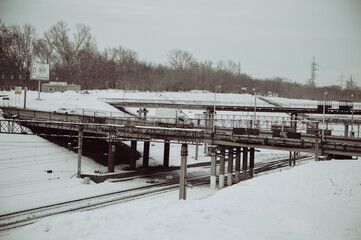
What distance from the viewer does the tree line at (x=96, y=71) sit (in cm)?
11050

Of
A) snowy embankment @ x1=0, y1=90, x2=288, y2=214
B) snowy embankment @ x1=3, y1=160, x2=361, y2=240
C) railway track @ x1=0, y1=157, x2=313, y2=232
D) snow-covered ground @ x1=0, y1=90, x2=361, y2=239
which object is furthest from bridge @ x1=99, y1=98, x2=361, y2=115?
snowy embankment @ x1=3, y1=160, x2=361, y2=240

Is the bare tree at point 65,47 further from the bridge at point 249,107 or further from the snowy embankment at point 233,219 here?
the snowy embankment at point 233,219

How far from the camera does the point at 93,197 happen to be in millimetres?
33281

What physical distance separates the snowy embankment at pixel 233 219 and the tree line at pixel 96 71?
8679 cm

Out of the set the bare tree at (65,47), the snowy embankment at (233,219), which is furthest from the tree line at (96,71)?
the snowy embankment at (233,219)

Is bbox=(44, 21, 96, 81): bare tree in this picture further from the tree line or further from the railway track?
the railway track

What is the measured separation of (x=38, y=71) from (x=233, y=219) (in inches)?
3040

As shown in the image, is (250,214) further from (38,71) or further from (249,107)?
(38,71)

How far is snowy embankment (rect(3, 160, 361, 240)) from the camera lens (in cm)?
1284

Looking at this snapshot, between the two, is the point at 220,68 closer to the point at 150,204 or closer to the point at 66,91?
the point at 66,91

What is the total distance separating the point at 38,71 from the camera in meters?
81.2

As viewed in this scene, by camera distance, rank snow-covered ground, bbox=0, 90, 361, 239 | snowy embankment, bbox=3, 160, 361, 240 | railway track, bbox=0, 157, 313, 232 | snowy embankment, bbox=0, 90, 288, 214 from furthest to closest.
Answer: snowy embankment, bbox=0, 90, 288, 214
railway track, bbox=0, 157, 313, 232
snow-covered ground, bbox=0, 90, 361, 239
snowy embankment, bbox=3, 160, 361, 240

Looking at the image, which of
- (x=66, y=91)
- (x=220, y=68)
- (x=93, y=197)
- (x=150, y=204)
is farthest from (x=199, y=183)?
(x=220, y=68)

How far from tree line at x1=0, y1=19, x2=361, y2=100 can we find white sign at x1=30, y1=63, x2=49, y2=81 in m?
23.4
